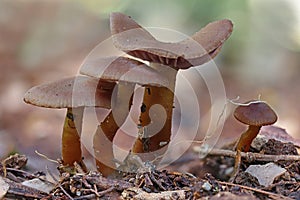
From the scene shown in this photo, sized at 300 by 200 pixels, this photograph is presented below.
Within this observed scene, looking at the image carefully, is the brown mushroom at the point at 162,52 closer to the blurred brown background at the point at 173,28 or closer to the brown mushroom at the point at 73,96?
the brown mushroom at the point at 73,96

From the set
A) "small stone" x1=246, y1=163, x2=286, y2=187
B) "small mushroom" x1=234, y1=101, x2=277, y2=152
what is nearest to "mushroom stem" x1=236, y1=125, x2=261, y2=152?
"small mushroom" x1=234, y1=101, x2=277, y2=152

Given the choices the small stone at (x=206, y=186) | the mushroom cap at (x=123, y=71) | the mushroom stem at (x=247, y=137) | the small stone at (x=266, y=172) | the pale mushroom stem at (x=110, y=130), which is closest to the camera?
the small stone at (x=206, y=186)

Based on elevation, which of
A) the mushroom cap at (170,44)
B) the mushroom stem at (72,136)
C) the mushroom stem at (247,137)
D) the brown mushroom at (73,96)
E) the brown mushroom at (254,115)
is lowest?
the mushroom stem at (72,136)

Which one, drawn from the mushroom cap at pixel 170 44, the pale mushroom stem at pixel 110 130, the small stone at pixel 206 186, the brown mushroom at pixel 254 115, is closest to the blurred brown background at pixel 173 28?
the brown mushroom at pixel 254 115

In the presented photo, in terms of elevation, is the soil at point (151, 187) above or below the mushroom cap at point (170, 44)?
below

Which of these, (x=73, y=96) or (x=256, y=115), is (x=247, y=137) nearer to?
(x=256, y=115)

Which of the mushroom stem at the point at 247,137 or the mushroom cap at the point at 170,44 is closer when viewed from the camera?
the mushroom cap at the point at 170,44

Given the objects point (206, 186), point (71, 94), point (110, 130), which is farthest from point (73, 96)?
point (206, 186)

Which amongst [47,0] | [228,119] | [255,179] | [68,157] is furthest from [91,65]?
[47,0]
